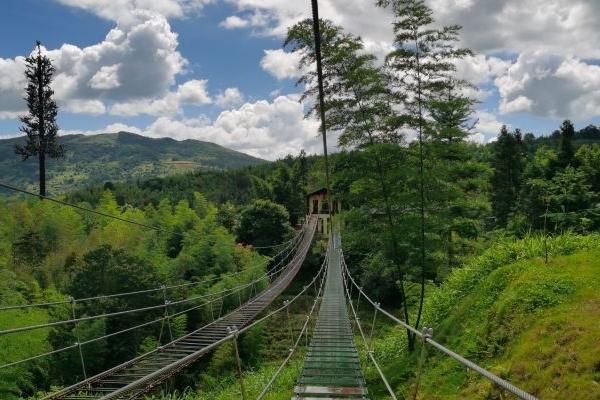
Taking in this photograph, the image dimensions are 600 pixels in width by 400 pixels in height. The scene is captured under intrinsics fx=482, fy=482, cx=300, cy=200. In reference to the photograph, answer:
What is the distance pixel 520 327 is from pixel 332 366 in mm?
Result: 2190

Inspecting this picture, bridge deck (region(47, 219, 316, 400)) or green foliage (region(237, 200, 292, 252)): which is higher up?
green foliage (region(237, 200, 292, 252))

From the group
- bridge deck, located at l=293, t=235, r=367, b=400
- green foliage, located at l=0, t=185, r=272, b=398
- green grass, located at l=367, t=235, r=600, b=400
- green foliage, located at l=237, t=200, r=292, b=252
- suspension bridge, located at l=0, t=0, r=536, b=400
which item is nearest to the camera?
suspension bridge, located at l=0, t=0, r=536, b=400

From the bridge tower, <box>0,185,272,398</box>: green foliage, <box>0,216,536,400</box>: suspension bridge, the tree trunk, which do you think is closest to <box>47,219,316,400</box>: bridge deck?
<box>0,216,536,400</box>: suspension bridge

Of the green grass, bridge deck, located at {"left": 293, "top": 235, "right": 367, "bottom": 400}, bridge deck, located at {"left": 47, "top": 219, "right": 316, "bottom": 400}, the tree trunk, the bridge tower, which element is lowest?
bridge deck, located at {"left": 47, "top": 219, "right": 316, "bottom": 400}

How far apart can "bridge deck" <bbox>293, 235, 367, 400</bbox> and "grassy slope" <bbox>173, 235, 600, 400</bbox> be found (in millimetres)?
829

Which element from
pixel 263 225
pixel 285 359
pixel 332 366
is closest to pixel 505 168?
pixel 263 225

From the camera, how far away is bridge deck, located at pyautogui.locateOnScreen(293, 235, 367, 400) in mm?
4891

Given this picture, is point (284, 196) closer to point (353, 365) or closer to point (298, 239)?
point (298, 239)

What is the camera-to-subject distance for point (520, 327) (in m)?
5.14

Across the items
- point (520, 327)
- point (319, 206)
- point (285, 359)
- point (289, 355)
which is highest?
point (319, 206)

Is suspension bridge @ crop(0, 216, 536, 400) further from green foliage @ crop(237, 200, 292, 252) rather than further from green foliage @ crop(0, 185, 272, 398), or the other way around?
green foliage @ crop(237, 200, 292, 252)

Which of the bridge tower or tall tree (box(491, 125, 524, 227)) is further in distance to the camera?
the bridge tower

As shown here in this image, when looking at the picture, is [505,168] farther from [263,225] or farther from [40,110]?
[40,110]

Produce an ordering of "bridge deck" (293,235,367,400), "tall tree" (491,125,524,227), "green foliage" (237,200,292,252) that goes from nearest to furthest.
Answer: "bridge deck" (293,235,367,400), "green foliage" (237,200,292,252), "tall tree" (491,125,524,227)
